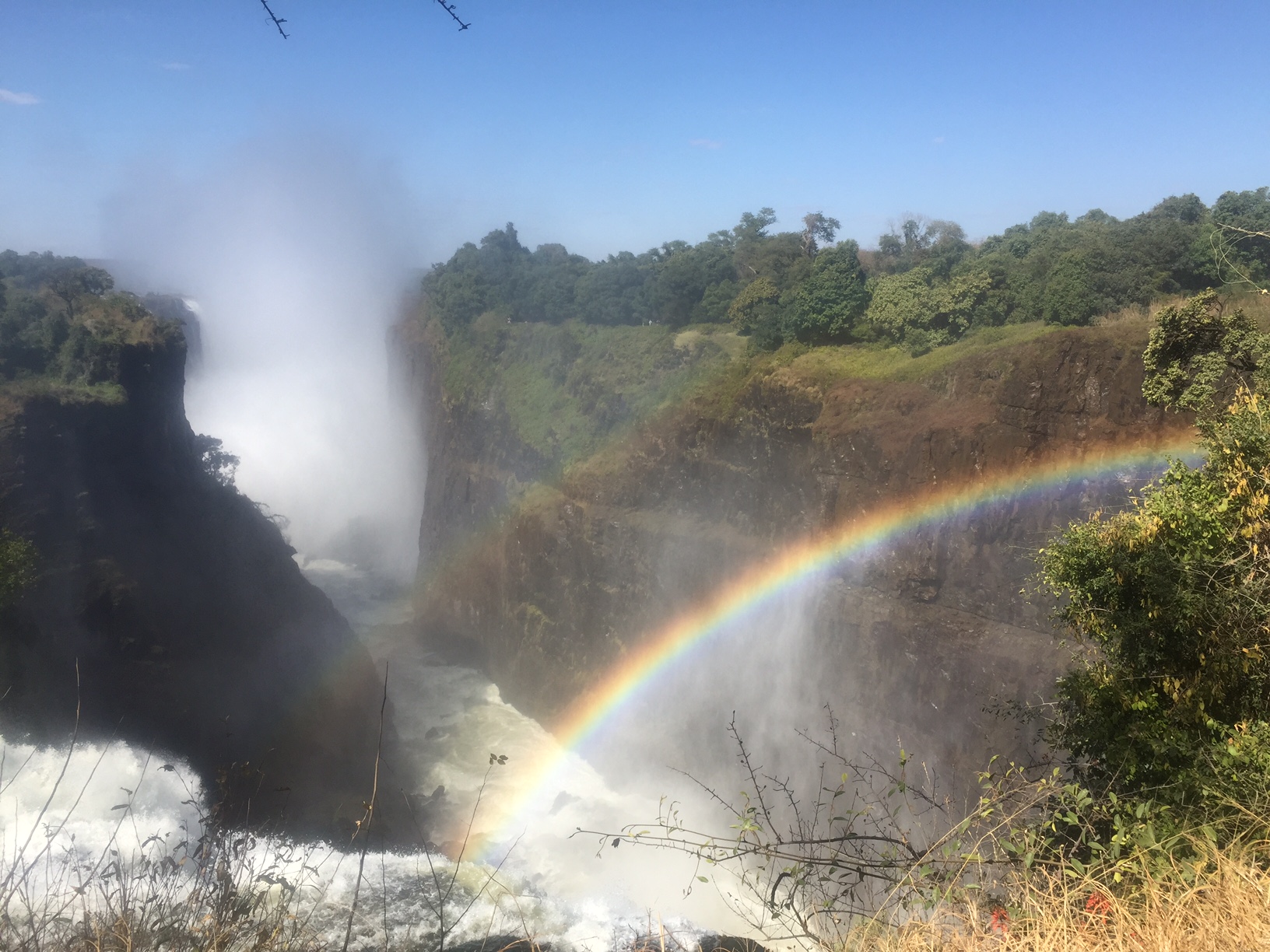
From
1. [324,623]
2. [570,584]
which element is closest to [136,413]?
[324,623]

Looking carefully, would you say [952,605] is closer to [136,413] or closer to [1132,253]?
[1132,253]

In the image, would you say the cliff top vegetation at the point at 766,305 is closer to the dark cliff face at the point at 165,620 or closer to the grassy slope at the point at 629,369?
the grassy slope at the point at 629,369

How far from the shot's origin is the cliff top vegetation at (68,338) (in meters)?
23.4

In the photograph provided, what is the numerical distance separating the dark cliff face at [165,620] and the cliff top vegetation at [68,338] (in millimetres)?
517

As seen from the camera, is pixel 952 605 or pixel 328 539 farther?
pixel 328 539

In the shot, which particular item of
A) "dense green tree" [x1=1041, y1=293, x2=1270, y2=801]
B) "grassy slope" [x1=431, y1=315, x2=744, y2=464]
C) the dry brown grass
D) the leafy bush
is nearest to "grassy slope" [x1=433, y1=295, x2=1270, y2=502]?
"grassy slope" [x1=431, y1=315, x2=744, y2=464]

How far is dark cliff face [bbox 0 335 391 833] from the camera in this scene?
19516 mm

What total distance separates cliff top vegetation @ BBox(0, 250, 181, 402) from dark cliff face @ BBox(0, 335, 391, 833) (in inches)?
20.4

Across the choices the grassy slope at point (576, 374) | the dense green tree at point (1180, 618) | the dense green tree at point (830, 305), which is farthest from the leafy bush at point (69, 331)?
the dense green tree at point (1180, 618)

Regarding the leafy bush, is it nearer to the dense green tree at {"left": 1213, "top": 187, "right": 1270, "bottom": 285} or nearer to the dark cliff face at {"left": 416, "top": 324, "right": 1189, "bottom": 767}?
the dark cliff face at {"left": 416, "top": 324, "right": 1189, "bottom": 767}

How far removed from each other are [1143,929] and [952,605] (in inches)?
637

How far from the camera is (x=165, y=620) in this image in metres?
22.1

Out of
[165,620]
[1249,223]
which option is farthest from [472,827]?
[1249,223]

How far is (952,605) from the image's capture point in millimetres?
19453
